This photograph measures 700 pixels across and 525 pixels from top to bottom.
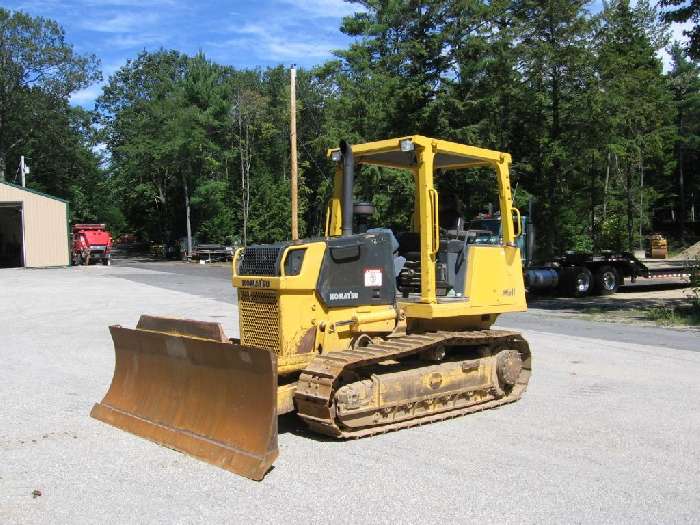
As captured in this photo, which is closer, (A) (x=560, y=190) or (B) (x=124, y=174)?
(A) (x=560, y=190)

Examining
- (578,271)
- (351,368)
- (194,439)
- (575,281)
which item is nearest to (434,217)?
(351,368)

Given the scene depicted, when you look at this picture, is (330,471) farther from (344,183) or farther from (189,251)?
(189,251)

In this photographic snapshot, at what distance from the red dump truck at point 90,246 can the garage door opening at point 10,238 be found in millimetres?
3420

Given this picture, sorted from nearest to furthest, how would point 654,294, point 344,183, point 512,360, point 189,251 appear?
1. point 344,183
2. point 512,360
3. point 654,294
4. point 189,251

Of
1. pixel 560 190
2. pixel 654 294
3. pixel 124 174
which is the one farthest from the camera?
pixel 124 174

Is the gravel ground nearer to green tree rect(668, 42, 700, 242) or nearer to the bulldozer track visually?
the bulldozer track

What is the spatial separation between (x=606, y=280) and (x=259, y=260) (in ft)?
64.5

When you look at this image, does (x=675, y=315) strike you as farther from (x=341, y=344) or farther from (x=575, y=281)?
(x=341, y=344)

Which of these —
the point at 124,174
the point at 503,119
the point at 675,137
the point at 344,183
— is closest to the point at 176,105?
the point at 124,174

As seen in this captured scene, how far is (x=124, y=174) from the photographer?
58344 mm

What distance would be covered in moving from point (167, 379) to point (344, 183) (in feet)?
8.41

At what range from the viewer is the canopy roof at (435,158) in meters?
6.92

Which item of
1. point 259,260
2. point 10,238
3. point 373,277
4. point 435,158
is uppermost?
point 10,238

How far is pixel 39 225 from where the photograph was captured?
40.2 m
